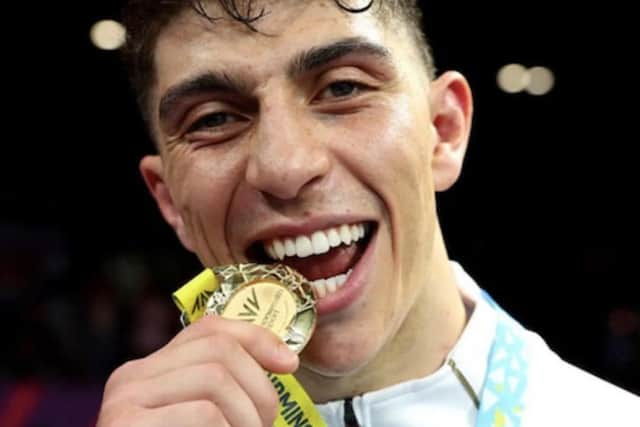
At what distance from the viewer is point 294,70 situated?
5.03ft

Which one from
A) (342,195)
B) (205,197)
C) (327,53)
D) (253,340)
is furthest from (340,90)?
(253,340)

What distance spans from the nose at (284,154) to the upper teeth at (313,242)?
0.08 metres

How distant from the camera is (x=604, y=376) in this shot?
573 cm

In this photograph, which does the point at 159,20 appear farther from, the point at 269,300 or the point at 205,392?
the point at 205,392

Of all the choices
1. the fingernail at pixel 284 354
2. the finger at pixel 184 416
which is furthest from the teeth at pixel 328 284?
the finger at pixel 184 416

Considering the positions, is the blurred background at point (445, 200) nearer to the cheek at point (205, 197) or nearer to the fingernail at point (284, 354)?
the cheek at point (205, 197)

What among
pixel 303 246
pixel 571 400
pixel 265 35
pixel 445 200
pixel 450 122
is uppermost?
pixel 265 35

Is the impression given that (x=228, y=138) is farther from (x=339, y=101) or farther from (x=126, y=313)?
(x=126, y=313)

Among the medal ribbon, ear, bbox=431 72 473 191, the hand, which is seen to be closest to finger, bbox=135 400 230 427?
the hand

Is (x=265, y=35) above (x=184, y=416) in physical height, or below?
above

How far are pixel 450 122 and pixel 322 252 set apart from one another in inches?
17.7

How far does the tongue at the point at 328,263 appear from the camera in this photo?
5.26 feet

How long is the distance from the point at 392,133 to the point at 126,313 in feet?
13.8

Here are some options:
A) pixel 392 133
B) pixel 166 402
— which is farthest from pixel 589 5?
pixel 166 402
